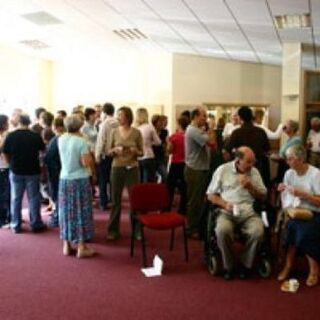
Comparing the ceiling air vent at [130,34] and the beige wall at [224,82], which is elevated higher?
the ceiling air vent at [130,34]

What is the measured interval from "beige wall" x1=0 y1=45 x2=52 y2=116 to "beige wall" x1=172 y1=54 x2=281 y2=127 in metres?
3.69

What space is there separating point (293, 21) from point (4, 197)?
448 centimetres

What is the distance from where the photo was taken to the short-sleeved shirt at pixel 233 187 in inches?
166

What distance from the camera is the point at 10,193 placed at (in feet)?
19.1

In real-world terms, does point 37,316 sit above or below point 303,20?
below

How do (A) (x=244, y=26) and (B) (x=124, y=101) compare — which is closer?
(A) (x=244, y=26)

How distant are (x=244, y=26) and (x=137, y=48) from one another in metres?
3.61

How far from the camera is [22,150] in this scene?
17.4ft

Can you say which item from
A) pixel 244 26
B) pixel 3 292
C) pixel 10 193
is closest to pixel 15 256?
pixel 3 292

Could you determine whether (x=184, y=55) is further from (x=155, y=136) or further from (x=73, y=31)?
(x=155, y=136)

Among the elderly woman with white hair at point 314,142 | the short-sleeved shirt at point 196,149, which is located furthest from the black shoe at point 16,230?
the elderly woman with white hair at point 314,142

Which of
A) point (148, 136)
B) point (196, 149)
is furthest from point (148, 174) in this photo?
point (196, 149)

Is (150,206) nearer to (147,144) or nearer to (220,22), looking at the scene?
(147,144)

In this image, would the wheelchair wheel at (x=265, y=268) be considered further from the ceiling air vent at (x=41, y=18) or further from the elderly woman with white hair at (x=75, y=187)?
the ceiling air vent at (x=41, y=18)
